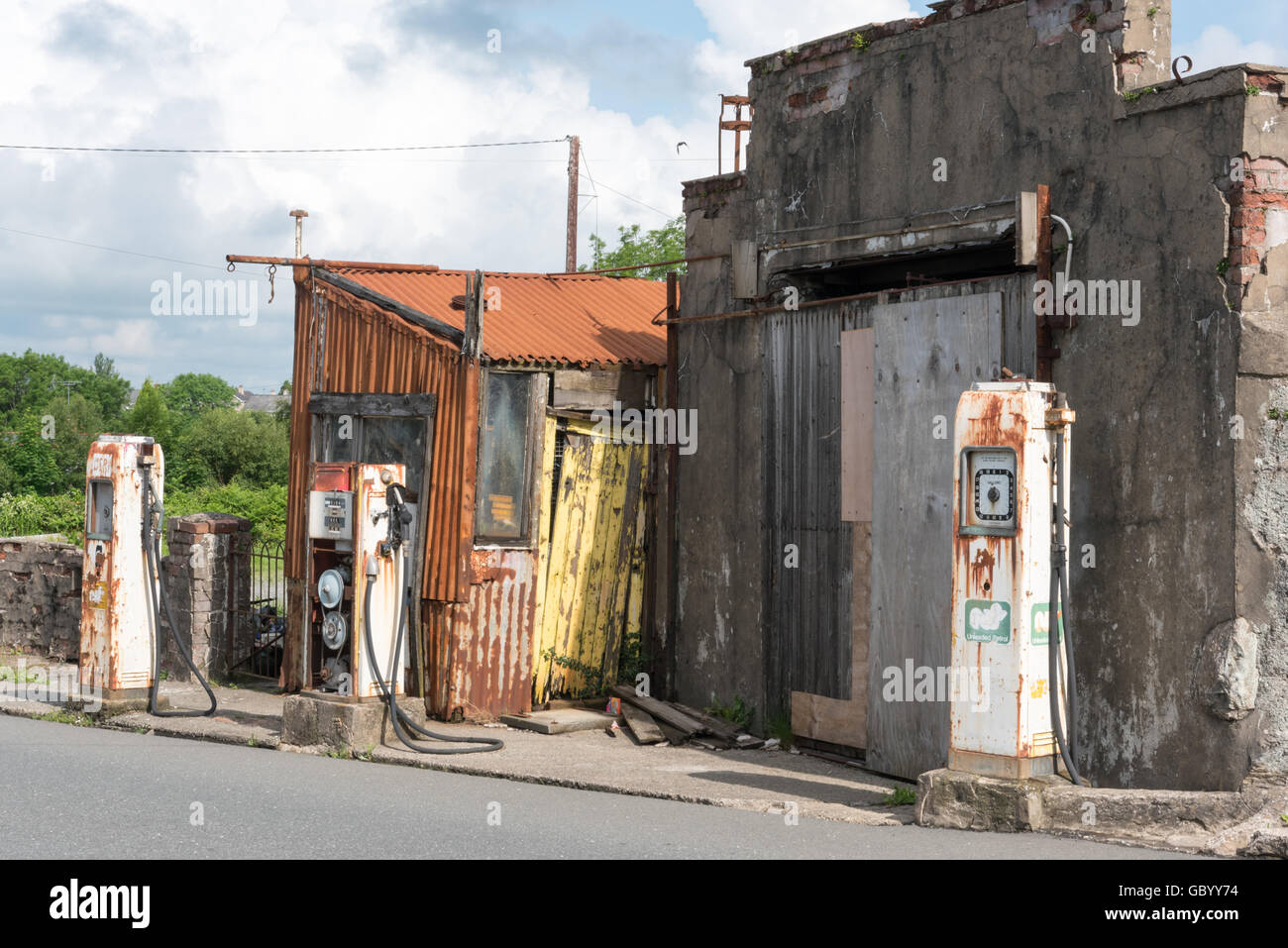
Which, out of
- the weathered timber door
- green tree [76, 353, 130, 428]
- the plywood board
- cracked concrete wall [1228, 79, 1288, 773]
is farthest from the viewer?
green tree [76, 353, 130, 428]

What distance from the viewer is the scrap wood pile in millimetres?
11320

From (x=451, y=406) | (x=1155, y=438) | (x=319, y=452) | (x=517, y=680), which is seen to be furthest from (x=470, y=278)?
(x=1155, y=438)

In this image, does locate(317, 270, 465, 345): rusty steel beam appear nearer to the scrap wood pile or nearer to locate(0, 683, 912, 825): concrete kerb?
locate(0, 683, 912, 825): concrete kerb

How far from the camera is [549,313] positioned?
44.6ft

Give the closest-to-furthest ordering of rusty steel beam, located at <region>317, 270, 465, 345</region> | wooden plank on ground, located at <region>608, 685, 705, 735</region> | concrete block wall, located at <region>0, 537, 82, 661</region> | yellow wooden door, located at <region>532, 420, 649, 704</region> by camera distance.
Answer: wooden plank on ground, located at <region>608, 685, 705, 735</region> → rusty steel beam, located at <region>317, 270, 465, 345</region> → yellow wooden door, located at <region>532, 420, 649, 704</region> → concrete block wall, located at <region>0, 537, 82, 661</region>

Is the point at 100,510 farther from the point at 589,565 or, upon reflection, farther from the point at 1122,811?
the point at 1122,811

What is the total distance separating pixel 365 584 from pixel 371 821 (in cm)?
314

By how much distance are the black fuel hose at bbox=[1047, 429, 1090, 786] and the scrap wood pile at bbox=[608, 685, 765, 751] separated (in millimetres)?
4047

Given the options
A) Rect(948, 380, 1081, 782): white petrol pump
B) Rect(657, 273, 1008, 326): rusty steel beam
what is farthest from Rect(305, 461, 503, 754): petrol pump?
Rect(948, 380, 1081, 782): white petrol pump

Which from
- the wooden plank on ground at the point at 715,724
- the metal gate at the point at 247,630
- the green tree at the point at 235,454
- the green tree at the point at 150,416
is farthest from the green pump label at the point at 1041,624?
the green tree at the point at 150,416

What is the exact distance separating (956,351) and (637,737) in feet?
13.8

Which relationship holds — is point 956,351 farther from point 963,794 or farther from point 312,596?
point 312,596

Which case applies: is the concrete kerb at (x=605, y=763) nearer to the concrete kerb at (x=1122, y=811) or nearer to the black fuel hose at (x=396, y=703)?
the black fuel hose at (x=396, y=703)

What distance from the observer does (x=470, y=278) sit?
38.4 ft
